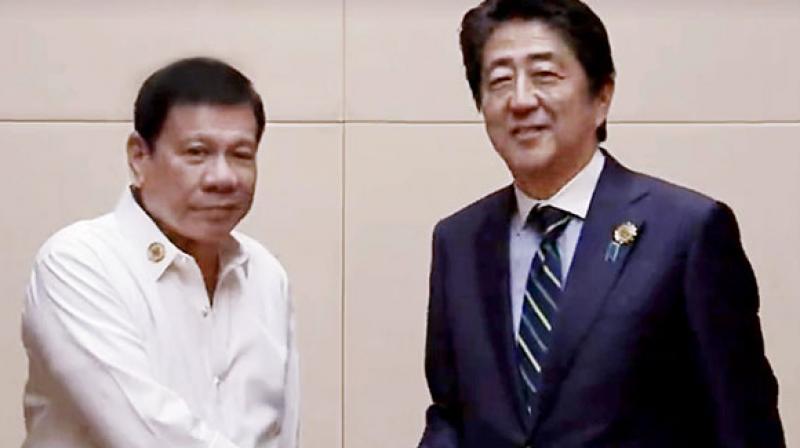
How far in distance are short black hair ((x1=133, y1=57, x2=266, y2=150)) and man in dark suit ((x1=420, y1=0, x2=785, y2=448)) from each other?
0.37m

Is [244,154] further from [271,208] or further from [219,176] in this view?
[271,208]

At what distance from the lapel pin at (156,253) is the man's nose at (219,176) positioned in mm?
122

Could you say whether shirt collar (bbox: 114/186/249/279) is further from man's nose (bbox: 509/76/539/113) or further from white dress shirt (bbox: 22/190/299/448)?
man's nose (bbox: 509/76/539/113)

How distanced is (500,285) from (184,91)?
1.84 feet

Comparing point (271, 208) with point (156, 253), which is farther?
point (271, 208)

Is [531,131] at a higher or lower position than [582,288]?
higher

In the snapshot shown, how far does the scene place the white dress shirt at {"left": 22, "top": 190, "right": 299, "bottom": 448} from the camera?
185 centimetres

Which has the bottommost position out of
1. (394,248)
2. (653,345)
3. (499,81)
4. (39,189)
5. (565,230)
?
(394,248)

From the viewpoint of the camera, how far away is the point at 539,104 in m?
1.90

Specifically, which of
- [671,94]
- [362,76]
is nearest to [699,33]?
[671,94]

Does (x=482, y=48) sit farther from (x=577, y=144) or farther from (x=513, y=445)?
(x=513, y=445)

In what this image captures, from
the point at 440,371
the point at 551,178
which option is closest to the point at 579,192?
the point at 551,178

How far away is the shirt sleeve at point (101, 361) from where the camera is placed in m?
1.85

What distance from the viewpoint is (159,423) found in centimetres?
184
